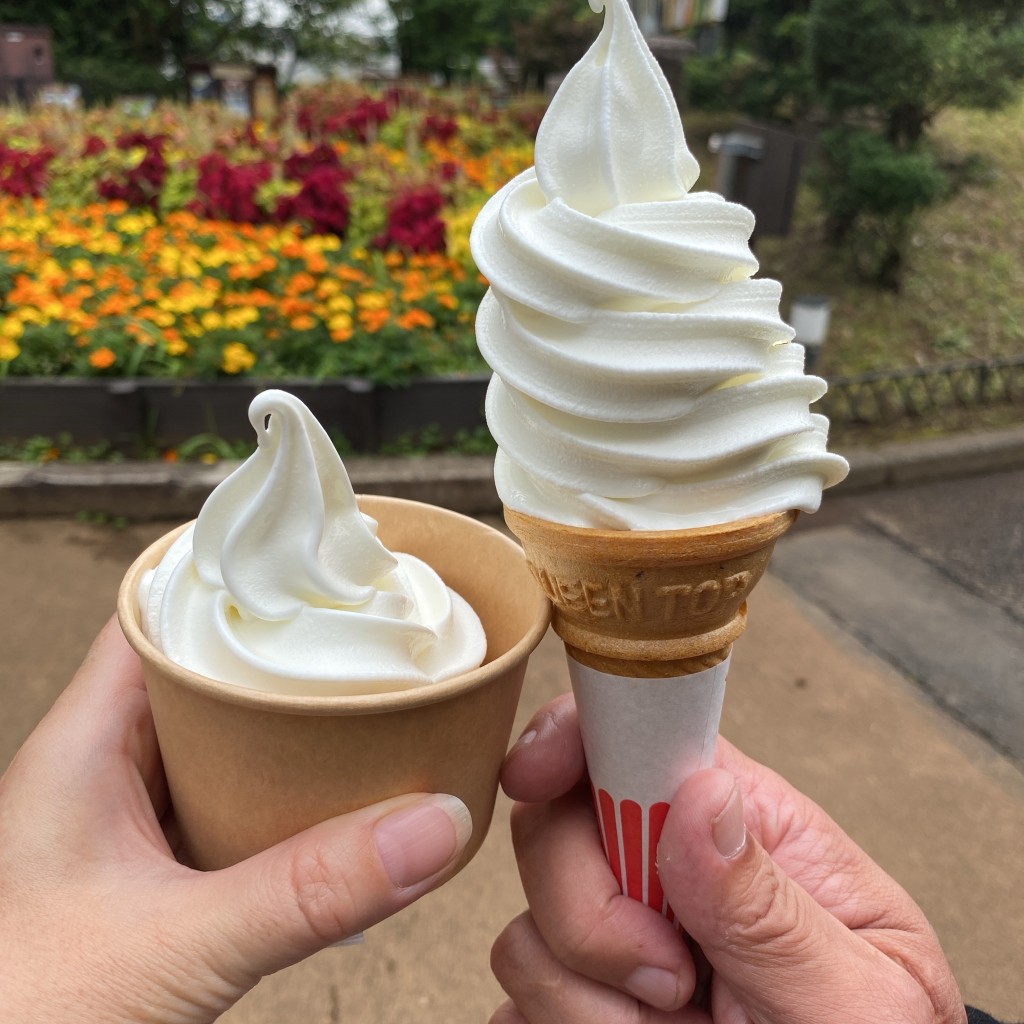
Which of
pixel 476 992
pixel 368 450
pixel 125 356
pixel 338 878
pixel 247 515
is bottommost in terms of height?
pixel 476 992

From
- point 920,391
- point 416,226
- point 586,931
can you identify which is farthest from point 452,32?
point 586,931

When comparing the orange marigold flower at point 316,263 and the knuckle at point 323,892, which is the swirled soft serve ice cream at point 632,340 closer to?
the knuckle at point 323,892

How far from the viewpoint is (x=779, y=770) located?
10.7 ft

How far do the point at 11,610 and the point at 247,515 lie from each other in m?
3.14

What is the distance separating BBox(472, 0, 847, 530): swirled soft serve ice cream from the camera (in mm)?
1273

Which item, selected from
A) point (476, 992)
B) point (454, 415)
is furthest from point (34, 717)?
point (454, 415)

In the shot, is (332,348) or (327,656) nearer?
(327,656)

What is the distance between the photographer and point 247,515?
1292 mm

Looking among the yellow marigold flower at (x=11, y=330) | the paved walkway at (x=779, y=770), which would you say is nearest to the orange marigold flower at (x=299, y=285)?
the yellow marigold flower at (x=11, y=330)

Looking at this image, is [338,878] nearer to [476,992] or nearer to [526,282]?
[526,282]

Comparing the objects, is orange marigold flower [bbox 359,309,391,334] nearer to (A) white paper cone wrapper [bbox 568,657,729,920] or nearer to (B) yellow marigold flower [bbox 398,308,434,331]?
(B) yellow marigold flower [bbox 398,308,434,331]

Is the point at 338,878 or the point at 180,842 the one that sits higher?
the point at 338,878

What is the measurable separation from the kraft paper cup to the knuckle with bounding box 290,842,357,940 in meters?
0.09

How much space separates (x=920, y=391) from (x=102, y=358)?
16.7 feet
